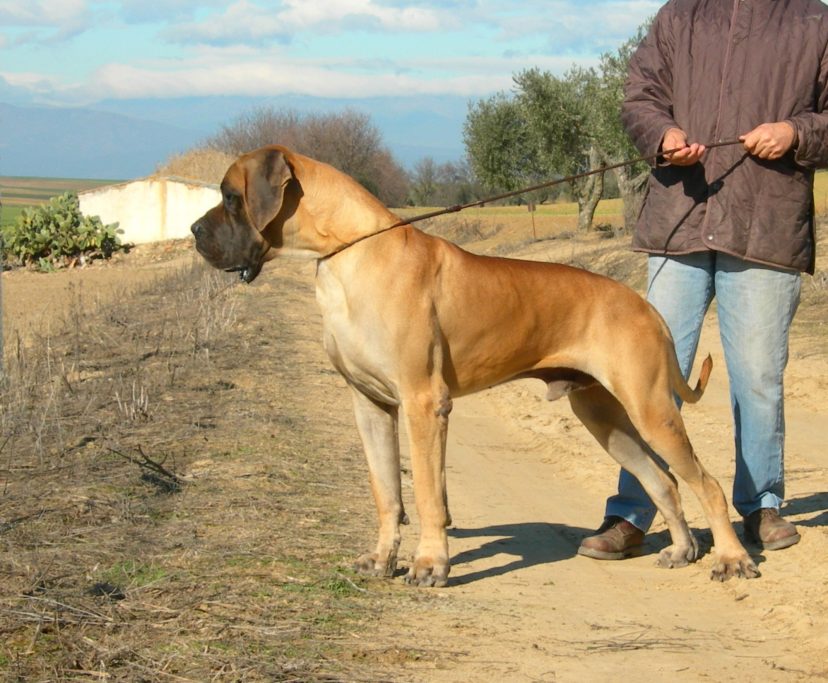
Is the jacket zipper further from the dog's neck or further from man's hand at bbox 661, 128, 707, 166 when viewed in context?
the dog's neck

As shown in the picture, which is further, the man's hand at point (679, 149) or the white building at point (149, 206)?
the white building at point (149, 206)

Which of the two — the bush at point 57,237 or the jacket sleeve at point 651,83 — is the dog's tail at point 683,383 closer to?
the jacket sleeve at point 651,83

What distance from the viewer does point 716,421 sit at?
427 inches

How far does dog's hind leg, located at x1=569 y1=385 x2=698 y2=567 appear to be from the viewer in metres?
6.43

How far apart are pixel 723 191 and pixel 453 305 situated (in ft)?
5.39

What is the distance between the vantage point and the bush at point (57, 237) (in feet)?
122

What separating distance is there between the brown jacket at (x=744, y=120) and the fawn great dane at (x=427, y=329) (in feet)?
2.09

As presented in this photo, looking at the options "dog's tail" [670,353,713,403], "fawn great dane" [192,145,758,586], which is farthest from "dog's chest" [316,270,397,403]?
"dog's tail" [670,353,713,403]

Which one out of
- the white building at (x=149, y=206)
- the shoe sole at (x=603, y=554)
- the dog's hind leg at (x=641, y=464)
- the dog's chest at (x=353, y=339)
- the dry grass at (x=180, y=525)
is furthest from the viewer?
the white building at (x=149, y=206)

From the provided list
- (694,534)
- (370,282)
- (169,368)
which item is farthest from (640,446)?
(169,368)

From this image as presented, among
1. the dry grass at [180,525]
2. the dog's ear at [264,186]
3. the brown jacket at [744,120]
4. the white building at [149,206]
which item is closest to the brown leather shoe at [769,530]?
the brown jacket at [744,120]

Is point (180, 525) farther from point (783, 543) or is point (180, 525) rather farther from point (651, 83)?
point (651, 83)

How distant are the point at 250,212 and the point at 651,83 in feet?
8.06

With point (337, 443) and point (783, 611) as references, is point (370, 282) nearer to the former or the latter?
point (783, 611)
